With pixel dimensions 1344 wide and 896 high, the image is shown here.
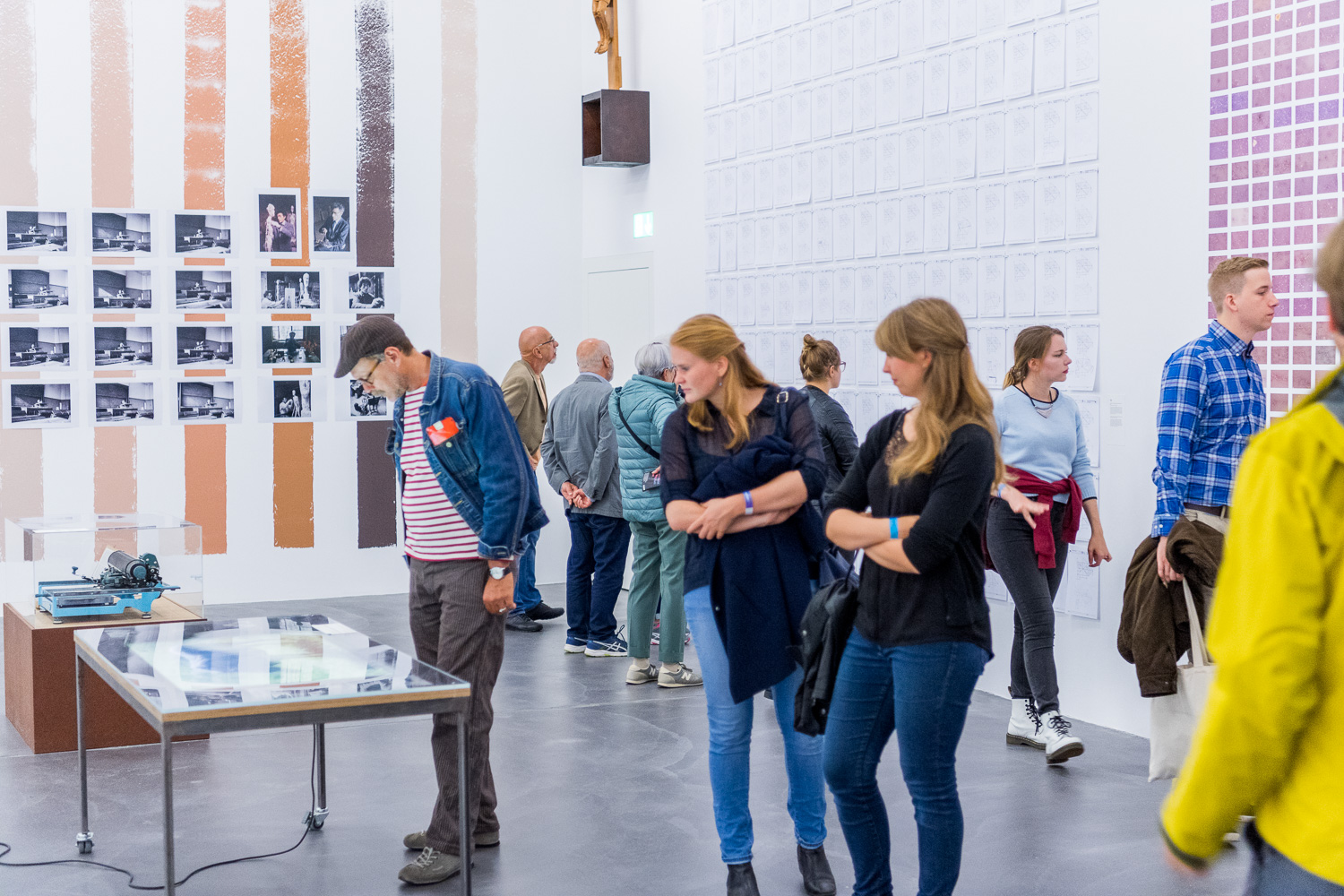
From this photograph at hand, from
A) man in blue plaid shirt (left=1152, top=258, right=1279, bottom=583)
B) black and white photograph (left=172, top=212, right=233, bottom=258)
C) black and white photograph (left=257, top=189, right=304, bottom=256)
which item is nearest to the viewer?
man in blue plaid shirt (left=1152, top=258, right=1279, bottom=583)

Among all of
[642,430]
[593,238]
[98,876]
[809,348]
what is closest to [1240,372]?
[809,348]

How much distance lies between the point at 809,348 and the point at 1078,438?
1.06 m

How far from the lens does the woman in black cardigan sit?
2783 millimetres

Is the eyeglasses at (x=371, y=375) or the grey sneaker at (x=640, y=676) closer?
the eyeglasses at (x=371, y=375)

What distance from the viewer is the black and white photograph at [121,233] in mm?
8352

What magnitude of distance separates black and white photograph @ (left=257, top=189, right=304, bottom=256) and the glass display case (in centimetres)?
354

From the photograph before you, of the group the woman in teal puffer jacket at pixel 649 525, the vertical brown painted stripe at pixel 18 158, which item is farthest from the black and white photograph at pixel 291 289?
the woman in teal puffer jacket at pixel 649 525

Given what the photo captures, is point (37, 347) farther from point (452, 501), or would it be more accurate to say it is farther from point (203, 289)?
point (452, 501)

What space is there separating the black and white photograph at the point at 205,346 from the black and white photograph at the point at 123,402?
0.92 ft

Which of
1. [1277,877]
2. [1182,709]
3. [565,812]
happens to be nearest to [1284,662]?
[1277,877]

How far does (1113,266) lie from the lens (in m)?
5.37

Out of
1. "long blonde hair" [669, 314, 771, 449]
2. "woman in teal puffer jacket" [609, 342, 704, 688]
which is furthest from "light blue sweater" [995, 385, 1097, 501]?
"long blonde hair" [669, 314, 771, 449]

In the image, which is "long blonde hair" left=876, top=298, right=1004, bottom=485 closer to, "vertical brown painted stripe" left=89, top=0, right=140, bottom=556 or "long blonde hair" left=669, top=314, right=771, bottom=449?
"long blonde hair" left=669, top=314, right=771, bottom=449

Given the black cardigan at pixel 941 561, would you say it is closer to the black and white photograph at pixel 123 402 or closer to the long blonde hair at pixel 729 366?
the long blonde hair at pixel 729 366
